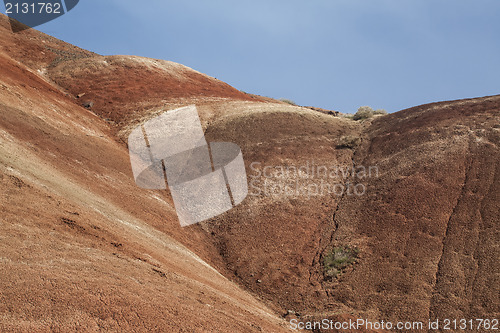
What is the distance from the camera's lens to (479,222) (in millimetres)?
15750

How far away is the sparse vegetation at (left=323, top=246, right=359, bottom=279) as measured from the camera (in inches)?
611

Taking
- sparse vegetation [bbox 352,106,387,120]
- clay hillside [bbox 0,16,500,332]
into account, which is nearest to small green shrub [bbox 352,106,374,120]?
sparse vegetation [bbox 352,106,387,120]

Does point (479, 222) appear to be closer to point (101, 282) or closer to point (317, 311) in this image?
point (317, 311)

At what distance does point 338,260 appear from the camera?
1602 centimetres

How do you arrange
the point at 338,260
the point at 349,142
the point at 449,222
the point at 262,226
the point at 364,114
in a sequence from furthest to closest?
the point at 364,114, the point at 349,142, the point at 262,226, the point at 449,222, the point at 338,260

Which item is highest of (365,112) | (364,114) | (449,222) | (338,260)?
(365,112)

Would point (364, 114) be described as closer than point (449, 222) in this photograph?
No

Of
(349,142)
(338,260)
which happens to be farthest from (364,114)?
(338,260)

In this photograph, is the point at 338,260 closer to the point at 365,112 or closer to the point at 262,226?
the point at 262,226

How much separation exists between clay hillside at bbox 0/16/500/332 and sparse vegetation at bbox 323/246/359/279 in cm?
6

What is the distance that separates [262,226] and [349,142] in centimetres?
1021

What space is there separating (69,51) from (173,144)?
26369 mm

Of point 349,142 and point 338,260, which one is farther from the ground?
point 349,142

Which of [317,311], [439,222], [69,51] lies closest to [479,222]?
[439,222]
